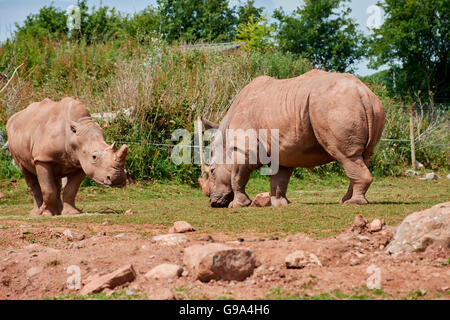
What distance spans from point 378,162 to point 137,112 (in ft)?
24.1

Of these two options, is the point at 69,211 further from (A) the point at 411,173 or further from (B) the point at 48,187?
(A) the point at 411,173

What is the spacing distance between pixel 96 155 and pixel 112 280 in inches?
211

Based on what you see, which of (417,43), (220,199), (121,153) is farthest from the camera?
(417,43)

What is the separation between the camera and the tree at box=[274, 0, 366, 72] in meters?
35.6

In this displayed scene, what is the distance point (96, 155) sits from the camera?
10641 mm

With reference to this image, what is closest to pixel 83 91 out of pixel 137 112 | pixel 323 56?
pixel 137 112

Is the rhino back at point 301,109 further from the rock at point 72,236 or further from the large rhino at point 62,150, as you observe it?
the rock at point 72,236

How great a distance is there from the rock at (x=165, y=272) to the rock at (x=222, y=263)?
13cm

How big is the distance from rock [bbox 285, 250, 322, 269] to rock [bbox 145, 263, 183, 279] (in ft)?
3.01

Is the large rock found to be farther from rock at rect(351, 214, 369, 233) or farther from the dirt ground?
rock at rect(351, 214, 369, 233)

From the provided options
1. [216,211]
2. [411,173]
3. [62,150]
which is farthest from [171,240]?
[411,173]

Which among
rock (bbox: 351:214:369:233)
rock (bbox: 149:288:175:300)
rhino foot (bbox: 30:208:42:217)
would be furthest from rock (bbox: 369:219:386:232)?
rhino foot (bbox: 30:208:42:217)

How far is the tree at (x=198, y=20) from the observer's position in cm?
4316
